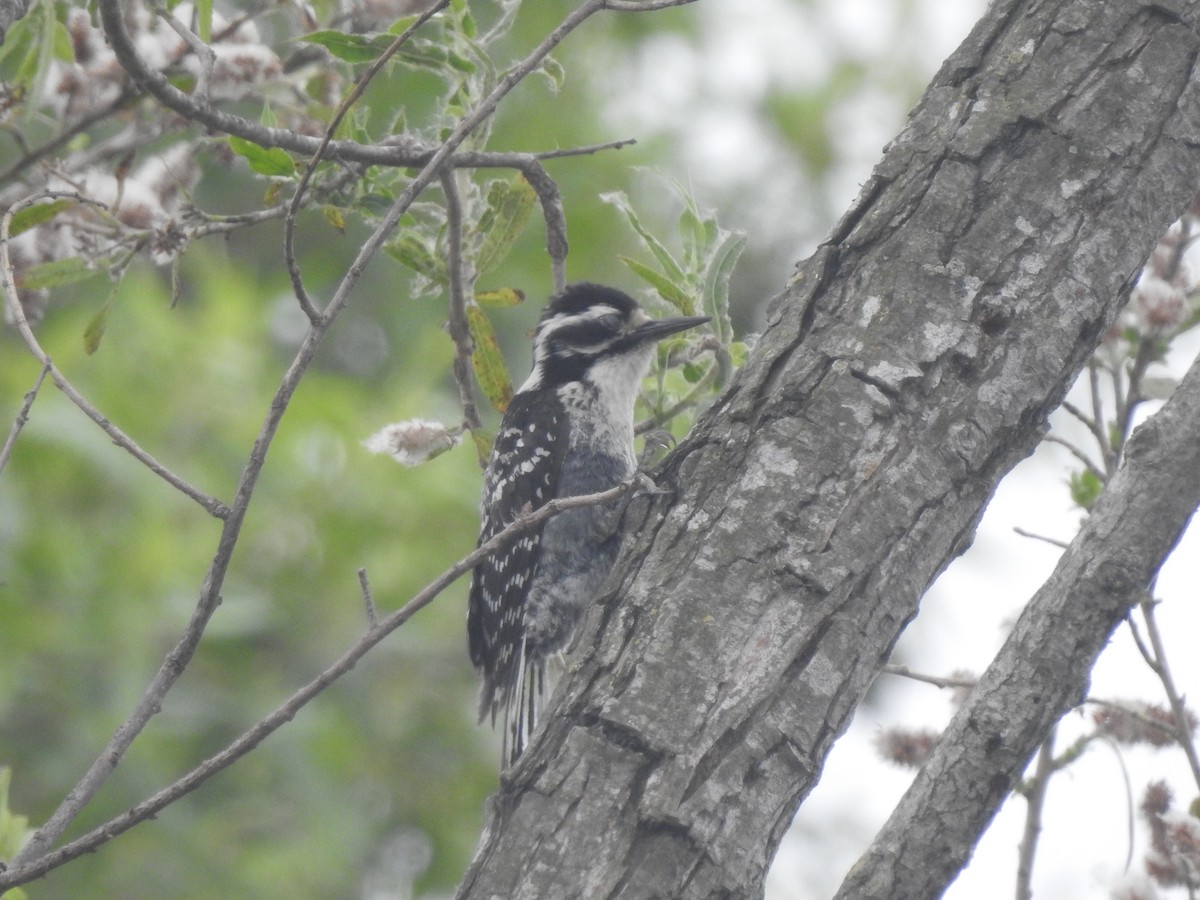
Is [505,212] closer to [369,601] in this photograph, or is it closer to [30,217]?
[30,217]

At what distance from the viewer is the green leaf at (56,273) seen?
9.45 feet

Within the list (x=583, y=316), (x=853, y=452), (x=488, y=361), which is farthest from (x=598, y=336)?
(x=853, y=452)

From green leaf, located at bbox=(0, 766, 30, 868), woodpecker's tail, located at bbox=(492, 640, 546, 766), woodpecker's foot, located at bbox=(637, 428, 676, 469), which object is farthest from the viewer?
woodpecker's tail, located at bbox=(492, 640, 546, 766)

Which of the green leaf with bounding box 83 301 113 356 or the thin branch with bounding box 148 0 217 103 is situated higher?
the thin branch with bounding box 148 0 217 103

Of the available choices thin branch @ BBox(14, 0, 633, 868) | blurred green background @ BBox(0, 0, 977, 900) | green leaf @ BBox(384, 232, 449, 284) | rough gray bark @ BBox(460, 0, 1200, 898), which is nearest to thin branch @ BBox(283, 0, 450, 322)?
thin branch @ BBox(14, 0, 633, 868)

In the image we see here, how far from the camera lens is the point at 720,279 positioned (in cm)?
297

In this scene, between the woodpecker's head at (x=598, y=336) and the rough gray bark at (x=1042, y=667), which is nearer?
the rough gray bark at (x=1042, y=667)

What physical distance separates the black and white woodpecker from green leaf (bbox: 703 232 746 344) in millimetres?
863

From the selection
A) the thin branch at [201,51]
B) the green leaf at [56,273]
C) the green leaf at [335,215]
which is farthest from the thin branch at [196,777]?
the green leaf at [56,273]

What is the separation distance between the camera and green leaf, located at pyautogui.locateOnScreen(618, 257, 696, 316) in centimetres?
290

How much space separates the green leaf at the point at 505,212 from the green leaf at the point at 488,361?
0.17 metres

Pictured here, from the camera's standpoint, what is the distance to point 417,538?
6383mm

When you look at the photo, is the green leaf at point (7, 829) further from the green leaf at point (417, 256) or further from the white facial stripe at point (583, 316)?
the white facial stripe at point (583, 316)

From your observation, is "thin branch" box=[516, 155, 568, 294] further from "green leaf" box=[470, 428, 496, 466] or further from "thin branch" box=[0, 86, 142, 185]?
"thin branch" box=[0, 86, 142, 185]
